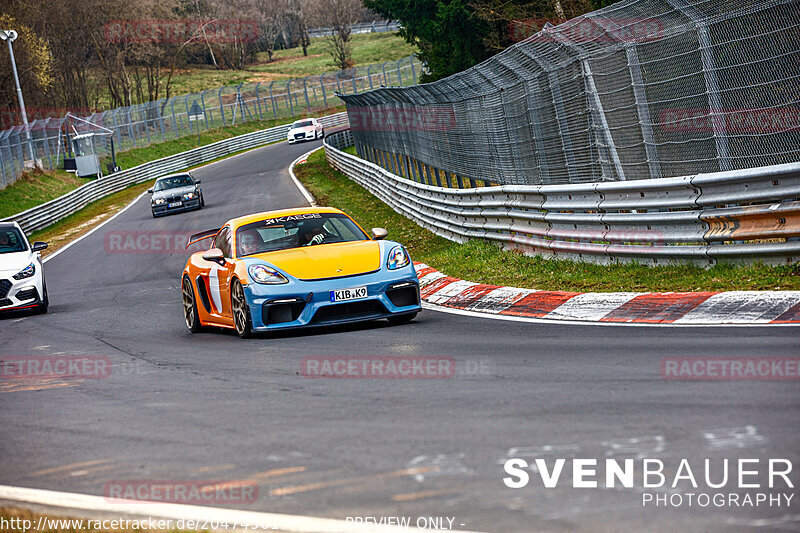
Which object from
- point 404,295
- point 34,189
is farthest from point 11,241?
point 34,189

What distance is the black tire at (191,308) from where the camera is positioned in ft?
38.4

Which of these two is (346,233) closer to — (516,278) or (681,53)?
(516,278)

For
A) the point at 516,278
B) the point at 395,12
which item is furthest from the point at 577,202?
the point at 395,12

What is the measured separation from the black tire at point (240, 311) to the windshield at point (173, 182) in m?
24.5

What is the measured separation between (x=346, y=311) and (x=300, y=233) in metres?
1.70

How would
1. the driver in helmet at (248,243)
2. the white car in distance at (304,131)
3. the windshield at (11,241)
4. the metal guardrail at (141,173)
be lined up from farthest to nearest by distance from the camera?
the white car in distance at (304,131), the metal guardrail at (141,173), the windshield at (11,241), the driver in helmet at (248,243)

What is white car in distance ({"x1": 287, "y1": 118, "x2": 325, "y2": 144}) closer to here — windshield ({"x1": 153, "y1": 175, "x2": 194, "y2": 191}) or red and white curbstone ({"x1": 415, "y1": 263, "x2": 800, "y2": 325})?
windshield ({"x1": 153, "y1": 175, "x2": 194, "y2": 191})

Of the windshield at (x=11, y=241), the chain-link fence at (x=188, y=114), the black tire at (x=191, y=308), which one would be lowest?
the black tire at (x=191, y=308)

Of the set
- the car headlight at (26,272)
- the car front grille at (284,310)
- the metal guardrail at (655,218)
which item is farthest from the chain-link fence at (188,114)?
the car front grille at (284,310)

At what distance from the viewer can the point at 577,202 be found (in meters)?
12.5

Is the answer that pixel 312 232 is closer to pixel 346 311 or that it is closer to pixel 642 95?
pixel 346 311

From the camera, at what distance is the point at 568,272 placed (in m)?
12.1

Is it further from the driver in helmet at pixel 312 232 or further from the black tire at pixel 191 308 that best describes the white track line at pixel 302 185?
the driver in helmet at pixel 312 232

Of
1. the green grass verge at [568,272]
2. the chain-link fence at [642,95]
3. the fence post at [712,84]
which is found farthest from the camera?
the fence post at [712,84]
